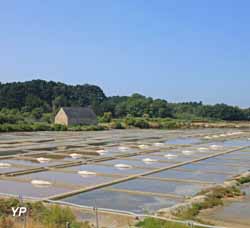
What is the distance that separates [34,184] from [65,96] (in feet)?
288

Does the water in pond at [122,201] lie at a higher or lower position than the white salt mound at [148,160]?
lower

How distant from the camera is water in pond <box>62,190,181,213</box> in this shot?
8.93m

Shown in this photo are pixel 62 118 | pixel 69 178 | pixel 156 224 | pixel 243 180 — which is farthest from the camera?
pixel 62 118

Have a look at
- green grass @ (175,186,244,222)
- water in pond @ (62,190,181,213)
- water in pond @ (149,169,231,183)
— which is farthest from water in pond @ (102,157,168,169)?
water in pond @ (62,190,181,213)

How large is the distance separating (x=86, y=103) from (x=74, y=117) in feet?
145

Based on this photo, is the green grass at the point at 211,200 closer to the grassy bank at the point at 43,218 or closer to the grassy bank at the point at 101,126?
the grassy bank at the point at 43,218

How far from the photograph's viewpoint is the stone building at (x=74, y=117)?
5616cm

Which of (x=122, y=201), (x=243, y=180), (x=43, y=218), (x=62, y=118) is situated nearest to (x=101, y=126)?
(x=62, y=118)

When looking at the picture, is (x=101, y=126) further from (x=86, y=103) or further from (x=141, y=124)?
(x=86, y=103)

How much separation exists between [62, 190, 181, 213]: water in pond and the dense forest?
2068 inches

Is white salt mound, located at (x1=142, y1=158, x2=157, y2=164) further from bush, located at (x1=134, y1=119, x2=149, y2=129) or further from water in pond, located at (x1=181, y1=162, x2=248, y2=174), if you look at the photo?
bush, located at (x1=134, y1=119, x2=149, y2=129)

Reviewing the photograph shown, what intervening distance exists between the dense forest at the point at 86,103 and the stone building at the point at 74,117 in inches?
213

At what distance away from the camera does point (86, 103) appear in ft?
332

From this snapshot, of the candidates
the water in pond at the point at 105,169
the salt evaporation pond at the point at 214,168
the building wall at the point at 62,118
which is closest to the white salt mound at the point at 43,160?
the water in pond at the point at 105,169
